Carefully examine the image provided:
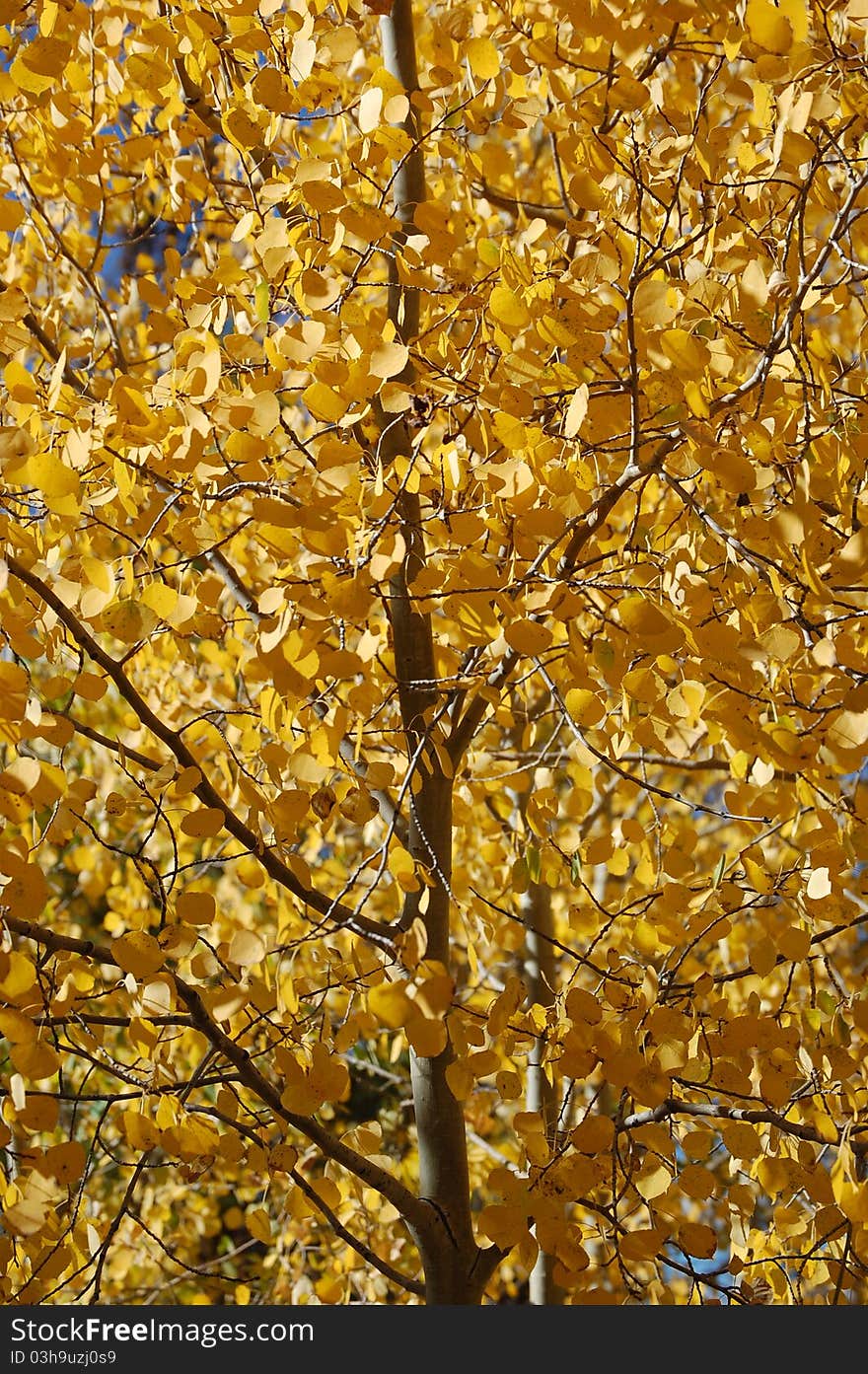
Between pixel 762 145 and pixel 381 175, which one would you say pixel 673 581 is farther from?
pixel 381 175

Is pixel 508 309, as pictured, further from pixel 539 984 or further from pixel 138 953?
pixel 539 984

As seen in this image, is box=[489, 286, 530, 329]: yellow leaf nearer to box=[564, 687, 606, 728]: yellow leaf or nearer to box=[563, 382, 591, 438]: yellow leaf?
box=[563, 382, 591, 438]: yellow leaf

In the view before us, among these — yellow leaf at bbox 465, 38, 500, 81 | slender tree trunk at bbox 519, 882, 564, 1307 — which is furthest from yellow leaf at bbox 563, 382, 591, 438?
slender tree trunk at bbox 519, 882, 564, 1307

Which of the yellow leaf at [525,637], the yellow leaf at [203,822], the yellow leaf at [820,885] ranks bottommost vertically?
the yellow leaf at [820,885]

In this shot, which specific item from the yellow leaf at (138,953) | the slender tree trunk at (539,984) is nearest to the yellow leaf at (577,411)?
the yellow leaf at (138,953)

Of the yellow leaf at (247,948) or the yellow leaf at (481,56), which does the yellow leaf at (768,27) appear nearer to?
the yellow leaf at (481,56)

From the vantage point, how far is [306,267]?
1.22 m

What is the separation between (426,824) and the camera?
5.30 ft

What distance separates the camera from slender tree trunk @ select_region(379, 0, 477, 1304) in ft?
4.94

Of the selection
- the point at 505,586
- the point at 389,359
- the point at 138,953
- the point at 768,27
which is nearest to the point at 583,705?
the point at 505,586

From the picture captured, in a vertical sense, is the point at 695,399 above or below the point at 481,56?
below

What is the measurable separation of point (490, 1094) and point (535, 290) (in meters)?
2.57

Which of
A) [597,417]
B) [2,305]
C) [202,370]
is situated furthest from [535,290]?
[2,305]

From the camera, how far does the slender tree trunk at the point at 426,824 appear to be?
4.94ft
